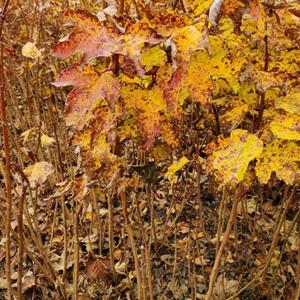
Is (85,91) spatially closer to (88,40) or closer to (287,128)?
(88,40)

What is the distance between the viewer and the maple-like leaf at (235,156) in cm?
94

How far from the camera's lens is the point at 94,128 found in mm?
1023

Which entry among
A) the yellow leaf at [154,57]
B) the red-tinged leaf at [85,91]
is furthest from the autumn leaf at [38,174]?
the yellow leaf at [154,57]

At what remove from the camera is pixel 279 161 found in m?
1.01

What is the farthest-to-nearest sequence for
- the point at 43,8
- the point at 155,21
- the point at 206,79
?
the point at 43,8, the point at 206,79, the point at 155,21

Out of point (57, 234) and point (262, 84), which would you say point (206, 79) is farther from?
point (57, 234)

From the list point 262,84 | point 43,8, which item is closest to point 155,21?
point 262,84

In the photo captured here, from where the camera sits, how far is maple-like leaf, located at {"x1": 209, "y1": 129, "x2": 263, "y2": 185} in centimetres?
94

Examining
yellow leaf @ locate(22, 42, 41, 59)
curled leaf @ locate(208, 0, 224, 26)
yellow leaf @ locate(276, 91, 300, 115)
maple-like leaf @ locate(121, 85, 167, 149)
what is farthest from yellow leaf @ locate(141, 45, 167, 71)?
yellow leaf @ locate(22, 42, 41, 59)

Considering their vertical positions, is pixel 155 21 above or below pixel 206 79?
above

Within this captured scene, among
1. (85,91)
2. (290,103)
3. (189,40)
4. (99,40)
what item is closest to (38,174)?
(85,91)

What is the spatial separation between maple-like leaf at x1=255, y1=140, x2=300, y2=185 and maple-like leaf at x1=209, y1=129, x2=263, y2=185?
0.20 feet

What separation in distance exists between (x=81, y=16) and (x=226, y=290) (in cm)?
142

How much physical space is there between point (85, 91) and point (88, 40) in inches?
4.1
